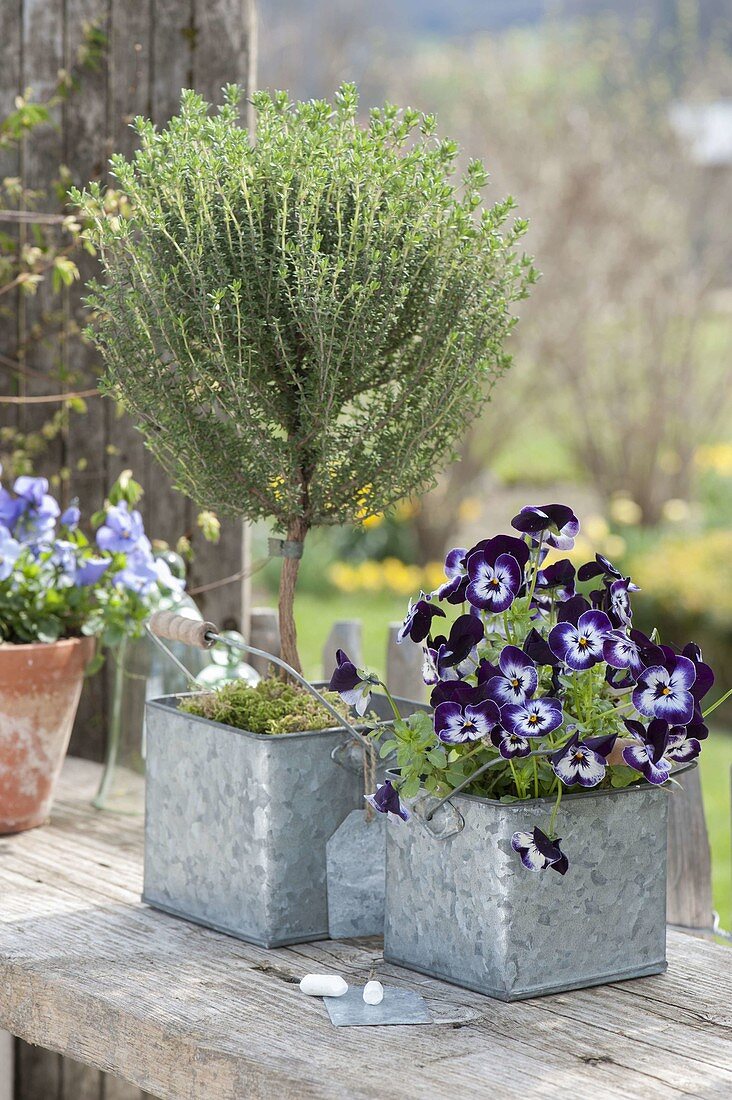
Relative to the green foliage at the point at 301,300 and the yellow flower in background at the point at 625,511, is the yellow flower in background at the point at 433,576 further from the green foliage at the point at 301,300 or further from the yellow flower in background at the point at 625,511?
the green foliage at the point at 301,300

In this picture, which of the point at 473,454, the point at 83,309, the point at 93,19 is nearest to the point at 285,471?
the point at 83,309

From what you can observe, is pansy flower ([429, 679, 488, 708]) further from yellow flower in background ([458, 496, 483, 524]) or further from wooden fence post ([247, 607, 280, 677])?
yellow flower in background ([458, 496, 483, 524])

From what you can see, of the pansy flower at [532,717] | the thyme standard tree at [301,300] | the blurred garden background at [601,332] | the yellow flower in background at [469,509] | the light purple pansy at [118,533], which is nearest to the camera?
the pansy flower at [532,717]

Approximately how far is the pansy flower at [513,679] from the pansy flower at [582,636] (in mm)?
30

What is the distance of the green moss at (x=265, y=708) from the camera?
4.93 feet

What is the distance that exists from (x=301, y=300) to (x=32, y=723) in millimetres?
734

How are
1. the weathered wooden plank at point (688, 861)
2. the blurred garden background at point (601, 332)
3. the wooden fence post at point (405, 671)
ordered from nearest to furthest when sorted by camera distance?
the weathered wooden plank at point (688, 861) → the wooden fence post at point (405, 671) → the blurred garden background at point (601, 332)

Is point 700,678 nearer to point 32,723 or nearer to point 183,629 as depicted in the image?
point 183,629

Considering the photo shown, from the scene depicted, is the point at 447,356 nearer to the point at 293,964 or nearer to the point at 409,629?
the point at 409,629

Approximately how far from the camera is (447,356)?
5.09 ft

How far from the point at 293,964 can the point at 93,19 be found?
157cm

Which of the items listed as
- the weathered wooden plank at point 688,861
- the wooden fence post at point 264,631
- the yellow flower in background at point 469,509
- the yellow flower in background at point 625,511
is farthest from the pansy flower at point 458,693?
the yellow flower in background at point 469,509

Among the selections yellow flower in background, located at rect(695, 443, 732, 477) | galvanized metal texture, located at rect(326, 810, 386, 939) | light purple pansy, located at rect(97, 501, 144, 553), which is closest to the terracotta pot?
light purple pansy, located at rect(97, 501, 144, 553)

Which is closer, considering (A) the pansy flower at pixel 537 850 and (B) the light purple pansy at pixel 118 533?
(A) the pansy flower at pixel 537 850
